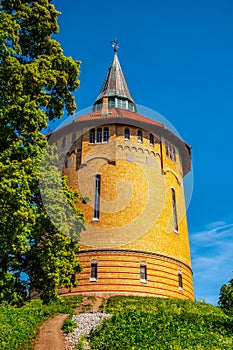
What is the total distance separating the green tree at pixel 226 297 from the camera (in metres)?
28.1

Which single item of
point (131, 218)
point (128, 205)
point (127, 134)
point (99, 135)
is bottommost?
point (131, 218)

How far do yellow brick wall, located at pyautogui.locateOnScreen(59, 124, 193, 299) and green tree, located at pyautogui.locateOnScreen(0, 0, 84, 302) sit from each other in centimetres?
1162

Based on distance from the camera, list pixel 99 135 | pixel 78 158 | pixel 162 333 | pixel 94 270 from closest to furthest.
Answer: pixel 162 333 < pixel 94 270 < pixel 78 158 < pixel 99 135

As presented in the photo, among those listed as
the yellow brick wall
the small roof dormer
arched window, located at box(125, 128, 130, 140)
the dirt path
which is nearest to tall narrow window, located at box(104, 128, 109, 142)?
the yellow brick wall

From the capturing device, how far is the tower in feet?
81.0

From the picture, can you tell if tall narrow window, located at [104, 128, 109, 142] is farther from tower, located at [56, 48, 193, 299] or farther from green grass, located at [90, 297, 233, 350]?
green grass, located at [90, 297, 233, 350]

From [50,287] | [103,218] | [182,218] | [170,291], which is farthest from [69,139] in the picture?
[50,287]

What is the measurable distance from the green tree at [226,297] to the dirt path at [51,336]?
1493 centimetres

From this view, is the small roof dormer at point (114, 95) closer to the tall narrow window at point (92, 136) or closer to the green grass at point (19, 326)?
the tall narrow window at point (92, 136)

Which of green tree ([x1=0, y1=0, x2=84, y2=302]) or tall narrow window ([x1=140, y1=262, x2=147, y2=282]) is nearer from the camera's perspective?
green tree ([x1=0, y1=0, x2=84, y2=302])

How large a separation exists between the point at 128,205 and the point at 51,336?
40.3ft

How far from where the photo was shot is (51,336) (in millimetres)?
15188

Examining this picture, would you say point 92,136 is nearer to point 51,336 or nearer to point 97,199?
point 97,199

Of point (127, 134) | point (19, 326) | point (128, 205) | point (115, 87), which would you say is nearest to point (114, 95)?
point (115, 87)
